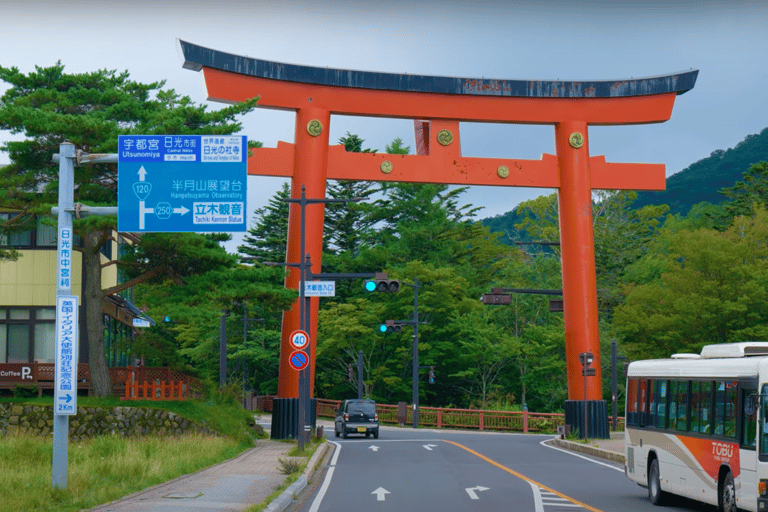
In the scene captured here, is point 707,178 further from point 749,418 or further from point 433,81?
point 749,418

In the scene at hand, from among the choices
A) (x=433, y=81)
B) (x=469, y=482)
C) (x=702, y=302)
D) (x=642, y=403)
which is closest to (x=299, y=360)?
(x=469, y=482)

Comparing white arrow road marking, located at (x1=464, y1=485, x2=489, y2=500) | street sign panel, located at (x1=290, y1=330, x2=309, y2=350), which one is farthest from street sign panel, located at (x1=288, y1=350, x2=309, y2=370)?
white arrow road marking, located at (x1=464, y1=485, x2=489, y2=500)

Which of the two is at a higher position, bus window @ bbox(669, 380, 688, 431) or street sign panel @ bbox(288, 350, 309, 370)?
street sign panel @ bbox(288, 350, 309, 370)

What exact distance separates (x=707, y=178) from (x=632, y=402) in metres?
116

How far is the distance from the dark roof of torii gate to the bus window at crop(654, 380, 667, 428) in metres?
20.2

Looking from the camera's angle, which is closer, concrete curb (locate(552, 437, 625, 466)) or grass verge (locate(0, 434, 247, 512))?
grass verge (locate(0, 434, 247, 512))

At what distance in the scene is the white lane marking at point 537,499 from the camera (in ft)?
53.0

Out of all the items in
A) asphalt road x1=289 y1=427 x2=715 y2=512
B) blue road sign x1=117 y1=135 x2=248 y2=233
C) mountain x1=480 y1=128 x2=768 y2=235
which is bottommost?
asphalt road x1=289 y1=427 x2=715 y2=512

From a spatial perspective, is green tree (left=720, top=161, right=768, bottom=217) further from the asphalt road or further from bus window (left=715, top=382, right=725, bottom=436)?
bus window (left=715, top=382, right=725, bottom=436)

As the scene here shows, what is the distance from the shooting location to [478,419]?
169 ft

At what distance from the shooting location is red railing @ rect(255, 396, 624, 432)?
49.3 metres

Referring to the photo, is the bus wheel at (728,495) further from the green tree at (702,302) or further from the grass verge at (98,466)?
the green tree at (702,302)

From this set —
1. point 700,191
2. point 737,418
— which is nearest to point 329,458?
point 737,418

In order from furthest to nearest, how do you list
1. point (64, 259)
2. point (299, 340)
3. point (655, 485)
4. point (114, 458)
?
point (299, 340)
point (114, 458)
point (655, 485)
point (64, 259)
